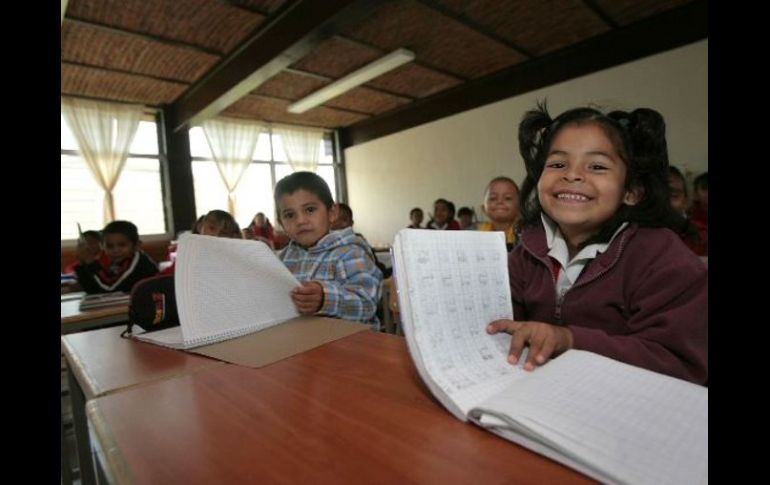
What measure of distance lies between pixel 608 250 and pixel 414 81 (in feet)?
17.7

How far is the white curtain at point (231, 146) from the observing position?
6.59 metres

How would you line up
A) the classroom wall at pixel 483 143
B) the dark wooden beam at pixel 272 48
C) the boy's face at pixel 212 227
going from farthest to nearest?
the classroom wall at pixel 483 143 < the dark wooden beam at pixel 272 48 < the boy's face at pixel 212 227

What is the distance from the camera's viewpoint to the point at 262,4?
11.5ft

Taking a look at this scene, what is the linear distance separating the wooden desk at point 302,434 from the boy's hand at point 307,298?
0.38 metres

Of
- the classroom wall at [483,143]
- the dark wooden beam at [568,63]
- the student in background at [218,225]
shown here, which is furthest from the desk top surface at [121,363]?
the dark wooden beam at [568,63]

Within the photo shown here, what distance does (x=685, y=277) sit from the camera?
629 mm

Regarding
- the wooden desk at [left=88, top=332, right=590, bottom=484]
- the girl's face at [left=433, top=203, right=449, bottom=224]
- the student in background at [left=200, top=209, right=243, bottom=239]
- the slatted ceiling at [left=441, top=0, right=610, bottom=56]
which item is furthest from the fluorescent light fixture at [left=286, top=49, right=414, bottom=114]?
the wooden desk at [left=88, top=332, right=590, bottom=484]

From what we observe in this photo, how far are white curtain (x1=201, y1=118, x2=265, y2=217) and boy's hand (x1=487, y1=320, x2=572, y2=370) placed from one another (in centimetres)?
656

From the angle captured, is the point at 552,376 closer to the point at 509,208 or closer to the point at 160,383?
the point at 160,383

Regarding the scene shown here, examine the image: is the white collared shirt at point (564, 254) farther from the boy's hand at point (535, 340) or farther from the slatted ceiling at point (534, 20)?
the slatted ceiling at point (534, 20)

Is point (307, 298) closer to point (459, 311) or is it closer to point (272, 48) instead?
point (459, 311)

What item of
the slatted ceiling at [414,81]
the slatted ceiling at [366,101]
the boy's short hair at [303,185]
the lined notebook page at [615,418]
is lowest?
the lined notebook page at [615,418]
